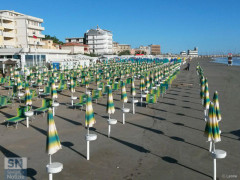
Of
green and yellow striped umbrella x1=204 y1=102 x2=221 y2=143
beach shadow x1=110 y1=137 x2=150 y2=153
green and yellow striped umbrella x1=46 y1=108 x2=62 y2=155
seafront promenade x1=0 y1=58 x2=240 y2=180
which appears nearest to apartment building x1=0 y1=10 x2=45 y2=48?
seafront promenade x1=0 y1=58 x2=240 y2=180

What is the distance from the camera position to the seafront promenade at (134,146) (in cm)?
644

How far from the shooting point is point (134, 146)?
8227 mm

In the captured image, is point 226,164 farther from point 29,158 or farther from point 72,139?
point 29,158

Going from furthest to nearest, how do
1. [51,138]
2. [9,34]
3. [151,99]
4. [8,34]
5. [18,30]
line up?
[18,30]
[9,34]
[8,34]
[151,99]
[51,138]

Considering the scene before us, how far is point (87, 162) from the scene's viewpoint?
7016 mm

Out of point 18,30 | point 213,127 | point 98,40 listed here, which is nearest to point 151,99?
point 213,127

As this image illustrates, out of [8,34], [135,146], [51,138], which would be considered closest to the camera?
[51,138]

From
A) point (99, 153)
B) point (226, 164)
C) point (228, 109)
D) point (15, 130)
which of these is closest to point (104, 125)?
point (99, 153)

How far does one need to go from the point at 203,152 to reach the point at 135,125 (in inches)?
144

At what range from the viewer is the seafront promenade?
6441 mm

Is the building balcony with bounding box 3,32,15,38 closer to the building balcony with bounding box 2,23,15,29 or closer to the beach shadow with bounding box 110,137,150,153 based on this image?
the building balcony with bounding box 2,23,15,29

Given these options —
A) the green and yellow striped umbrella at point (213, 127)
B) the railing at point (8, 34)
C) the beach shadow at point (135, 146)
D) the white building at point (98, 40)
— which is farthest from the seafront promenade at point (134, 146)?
the white building at point (98, 40)

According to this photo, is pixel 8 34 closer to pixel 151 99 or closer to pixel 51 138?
pixel 151 99

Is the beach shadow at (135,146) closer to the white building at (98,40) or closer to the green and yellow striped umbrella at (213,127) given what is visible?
the green and yellow striped umbrella at (213,127)
